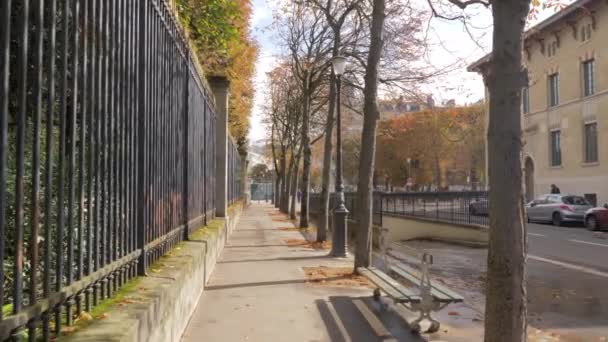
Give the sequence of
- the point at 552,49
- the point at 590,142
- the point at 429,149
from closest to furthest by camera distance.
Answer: the point at 590,142
the point at 552,49
the point at 429,149

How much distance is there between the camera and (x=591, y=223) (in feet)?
90.7

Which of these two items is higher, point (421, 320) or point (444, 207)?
point (444, 207)

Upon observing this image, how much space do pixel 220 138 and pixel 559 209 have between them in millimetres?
21160

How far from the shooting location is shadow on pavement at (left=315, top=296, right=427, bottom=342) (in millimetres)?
6789

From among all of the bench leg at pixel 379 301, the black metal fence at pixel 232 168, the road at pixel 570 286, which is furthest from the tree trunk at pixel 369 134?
the black metal fence at pixel 232 168

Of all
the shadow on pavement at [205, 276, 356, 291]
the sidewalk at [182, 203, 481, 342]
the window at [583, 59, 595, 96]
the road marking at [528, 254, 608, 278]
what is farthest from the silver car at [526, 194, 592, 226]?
the shadow on pavement at [205, 276, 356, 291]

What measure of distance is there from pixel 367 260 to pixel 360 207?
3.40 ft

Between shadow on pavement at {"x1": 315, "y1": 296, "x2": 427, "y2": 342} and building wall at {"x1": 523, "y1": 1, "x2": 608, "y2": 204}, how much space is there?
2936 cm

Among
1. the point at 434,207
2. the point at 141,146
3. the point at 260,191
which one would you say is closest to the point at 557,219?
the point at 434,207

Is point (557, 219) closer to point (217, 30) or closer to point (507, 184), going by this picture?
point (217, 30)

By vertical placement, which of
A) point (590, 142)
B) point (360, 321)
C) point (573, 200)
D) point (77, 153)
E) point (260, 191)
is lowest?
point (360, 321)

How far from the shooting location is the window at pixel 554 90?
40.9m

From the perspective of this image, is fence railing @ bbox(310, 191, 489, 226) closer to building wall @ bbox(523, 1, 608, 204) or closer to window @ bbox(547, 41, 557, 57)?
building wall @ bbox(523, 1, 608, 204)

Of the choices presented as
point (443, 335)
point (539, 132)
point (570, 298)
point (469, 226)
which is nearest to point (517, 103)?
point (443, 335)
